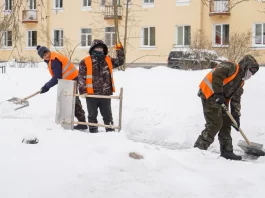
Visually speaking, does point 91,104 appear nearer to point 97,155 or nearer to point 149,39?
point 97,155

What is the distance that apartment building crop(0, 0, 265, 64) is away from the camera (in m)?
25.8

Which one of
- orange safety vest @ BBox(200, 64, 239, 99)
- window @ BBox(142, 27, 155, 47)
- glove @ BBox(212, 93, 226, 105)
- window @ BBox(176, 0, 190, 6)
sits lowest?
glove @ BBox(212, 93, 226, 105)

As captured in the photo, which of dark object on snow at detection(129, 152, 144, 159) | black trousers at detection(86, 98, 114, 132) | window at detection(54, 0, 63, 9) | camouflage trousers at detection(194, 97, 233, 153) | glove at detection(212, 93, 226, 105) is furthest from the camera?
window at detection(54, 0, 63, 9)

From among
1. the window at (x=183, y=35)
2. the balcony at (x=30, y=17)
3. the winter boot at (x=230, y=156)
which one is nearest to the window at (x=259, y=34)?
the window at (x=183, y=35)

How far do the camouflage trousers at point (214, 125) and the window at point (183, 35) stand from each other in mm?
20966

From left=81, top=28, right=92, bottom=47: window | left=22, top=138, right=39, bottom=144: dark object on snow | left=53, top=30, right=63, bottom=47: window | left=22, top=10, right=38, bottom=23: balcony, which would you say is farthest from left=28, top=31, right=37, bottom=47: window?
left=22, top=138, right=39, bottom=144: dark object on snow

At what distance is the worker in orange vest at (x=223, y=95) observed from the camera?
6027 mm

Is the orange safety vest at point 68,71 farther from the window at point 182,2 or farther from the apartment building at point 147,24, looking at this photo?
the window at point 182,2

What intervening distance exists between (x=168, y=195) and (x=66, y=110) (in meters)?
3.46

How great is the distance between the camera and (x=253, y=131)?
8445 mm

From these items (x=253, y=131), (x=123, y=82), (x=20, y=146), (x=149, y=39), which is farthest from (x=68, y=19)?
(x=20, y=146)

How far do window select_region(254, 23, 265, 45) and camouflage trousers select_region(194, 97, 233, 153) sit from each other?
20.0 metres

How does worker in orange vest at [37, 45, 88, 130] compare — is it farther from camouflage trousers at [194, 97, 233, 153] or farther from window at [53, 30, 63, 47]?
window at [53, 30, 63, 47]

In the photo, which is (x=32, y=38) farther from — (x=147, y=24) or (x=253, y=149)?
(x=253, y=149)
